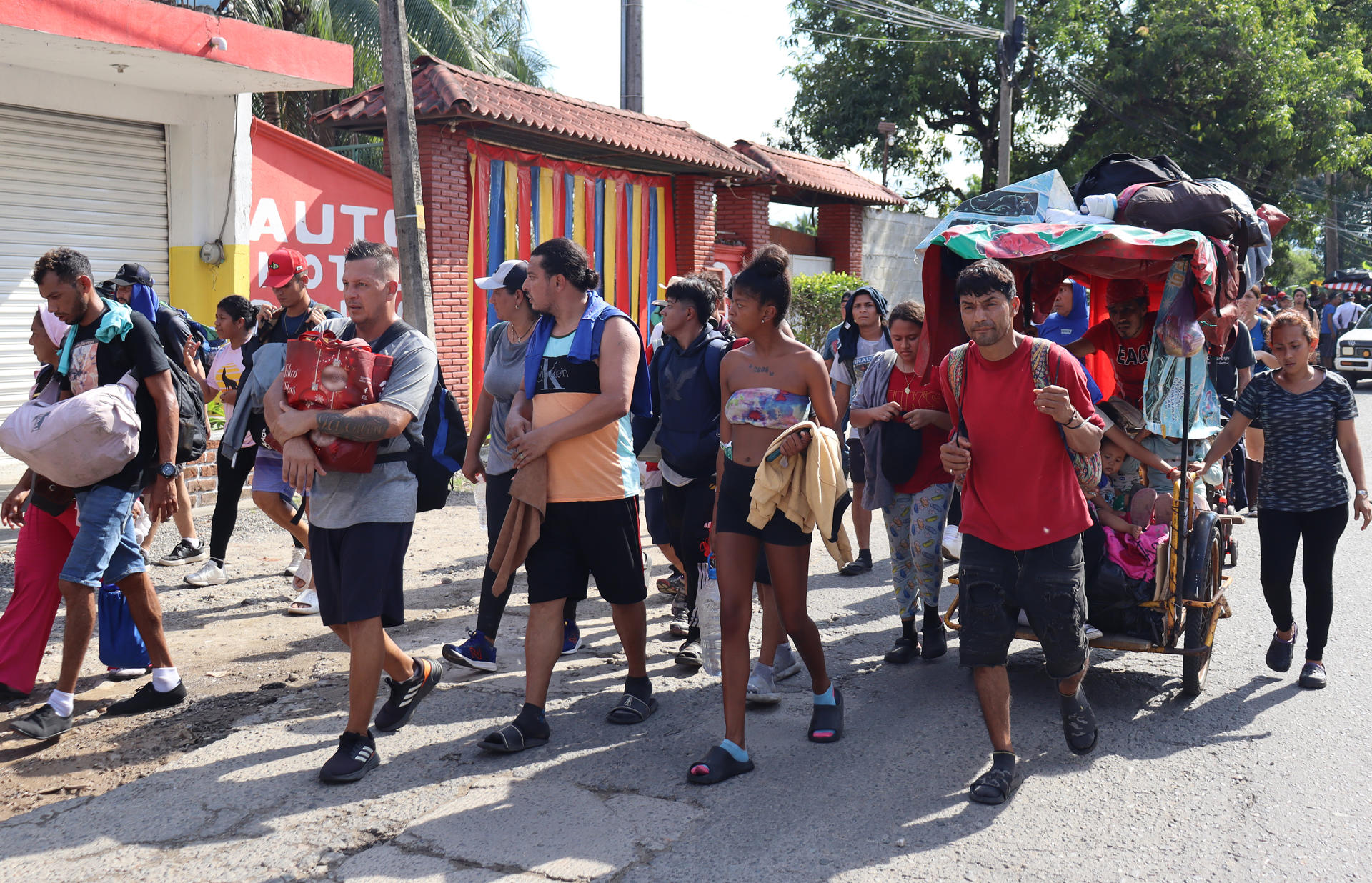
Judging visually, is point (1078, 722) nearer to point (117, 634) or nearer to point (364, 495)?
point (364, 495)

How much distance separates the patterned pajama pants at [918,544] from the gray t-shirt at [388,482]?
2567 mm

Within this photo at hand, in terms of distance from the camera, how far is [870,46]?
29344mm

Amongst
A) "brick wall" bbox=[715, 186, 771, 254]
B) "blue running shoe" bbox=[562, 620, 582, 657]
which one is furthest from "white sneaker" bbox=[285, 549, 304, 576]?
"brick wall" bbox=[715, 186, 771, 254]

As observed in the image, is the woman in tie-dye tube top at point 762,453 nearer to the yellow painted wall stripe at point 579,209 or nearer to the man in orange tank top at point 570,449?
the man in orange tank top at point 570,449

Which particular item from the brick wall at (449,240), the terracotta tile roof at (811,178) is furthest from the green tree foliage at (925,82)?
the brick wall at (449,240)

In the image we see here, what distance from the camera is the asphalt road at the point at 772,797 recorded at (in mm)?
3586

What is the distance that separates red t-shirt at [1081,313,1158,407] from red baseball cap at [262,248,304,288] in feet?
13.2

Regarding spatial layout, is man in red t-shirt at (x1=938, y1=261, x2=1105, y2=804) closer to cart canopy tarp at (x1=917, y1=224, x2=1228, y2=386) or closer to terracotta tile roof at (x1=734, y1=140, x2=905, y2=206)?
cart canopy tarp at (x1=917, y1=224, x2=1228, y2=386)

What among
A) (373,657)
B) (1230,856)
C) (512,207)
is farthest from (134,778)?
(512,207)

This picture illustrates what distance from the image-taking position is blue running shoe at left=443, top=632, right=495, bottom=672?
549cm

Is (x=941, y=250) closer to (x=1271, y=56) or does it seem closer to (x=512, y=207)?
(x=512, y=207)

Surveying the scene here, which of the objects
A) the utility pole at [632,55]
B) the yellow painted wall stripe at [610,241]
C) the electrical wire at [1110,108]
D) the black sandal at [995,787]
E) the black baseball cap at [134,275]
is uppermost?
the electrical wire at [1110,108]

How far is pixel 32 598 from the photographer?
482 centimetres

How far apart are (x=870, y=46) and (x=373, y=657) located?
28002 mm
